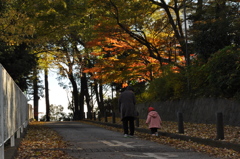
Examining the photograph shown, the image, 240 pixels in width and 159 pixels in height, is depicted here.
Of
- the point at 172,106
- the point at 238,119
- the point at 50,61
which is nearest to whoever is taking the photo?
the point at 238,119

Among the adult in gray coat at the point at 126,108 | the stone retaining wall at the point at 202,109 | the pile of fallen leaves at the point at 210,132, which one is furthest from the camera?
the stone retaining wall at the point at 202,109

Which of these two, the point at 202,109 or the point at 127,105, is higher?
the point at 127,105

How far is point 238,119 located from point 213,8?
28.8 ft

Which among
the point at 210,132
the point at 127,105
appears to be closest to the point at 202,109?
the point at 210,132

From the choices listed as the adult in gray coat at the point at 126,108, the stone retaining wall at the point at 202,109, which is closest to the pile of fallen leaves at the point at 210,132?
the stone retaining wall at the point at 202,109

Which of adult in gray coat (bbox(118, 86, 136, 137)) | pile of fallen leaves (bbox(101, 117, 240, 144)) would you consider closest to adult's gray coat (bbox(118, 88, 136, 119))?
adult in gray coat (bbox(118, 86, 136, 137))

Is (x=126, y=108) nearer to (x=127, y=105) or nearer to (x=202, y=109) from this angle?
(x=127, y=105)

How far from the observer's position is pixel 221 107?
18.3m

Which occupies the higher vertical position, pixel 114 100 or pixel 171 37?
pixel 171 37

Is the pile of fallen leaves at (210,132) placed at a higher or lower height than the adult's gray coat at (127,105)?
lower

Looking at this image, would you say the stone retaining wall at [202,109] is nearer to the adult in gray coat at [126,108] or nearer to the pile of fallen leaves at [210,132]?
the pile of fallen leaves at [210,132]

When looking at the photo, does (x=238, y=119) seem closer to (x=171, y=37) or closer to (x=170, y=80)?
(x=170, y=80)

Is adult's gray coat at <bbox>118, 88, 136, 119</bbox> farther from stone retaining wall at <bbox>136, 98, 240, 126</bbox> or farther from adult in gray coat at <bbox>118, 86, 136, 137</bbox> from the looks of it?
stone retaining wall at <bbox>136, 98, 240, 126</bbox>

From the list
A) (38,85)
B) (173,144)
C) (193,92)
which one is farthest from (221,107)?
(38,85)
